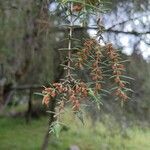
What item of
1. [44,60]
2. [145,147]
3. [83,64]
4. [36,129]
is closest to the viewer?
[83,64]

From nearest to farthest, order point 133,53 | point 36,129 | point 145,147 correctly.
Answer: point 133,53, point 145,147, point 36,129

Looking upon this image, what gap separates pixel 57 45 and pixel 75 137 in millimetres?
6960

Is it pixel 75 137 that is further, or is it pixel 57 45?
pixel 75 137

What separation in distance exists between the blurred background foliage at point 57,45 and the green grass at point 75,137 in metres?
0.37

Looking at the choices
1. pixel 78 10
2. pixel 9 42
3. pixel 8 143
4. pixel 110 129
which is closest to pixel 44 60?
pixel 9 42

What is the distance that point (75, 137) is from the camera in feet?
49.3

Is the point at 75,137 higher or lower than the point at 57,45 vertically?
lower

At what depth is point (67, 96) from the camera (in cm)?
148

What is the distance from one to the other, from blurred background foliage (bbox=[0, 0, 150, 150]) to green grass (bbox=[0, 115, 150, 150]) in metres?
0.37

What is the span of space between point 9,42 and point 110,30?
4.62ft

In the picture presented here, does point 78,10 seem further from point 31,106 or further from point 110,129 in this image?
point 31,106

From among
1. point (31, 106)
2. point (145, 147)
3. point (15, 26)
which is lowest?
point (145, 147)

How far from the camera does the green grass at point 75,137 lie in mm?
10031

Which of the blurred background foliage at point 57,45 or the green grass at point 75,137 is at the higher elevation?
the blurred background foliage at point 57,45
